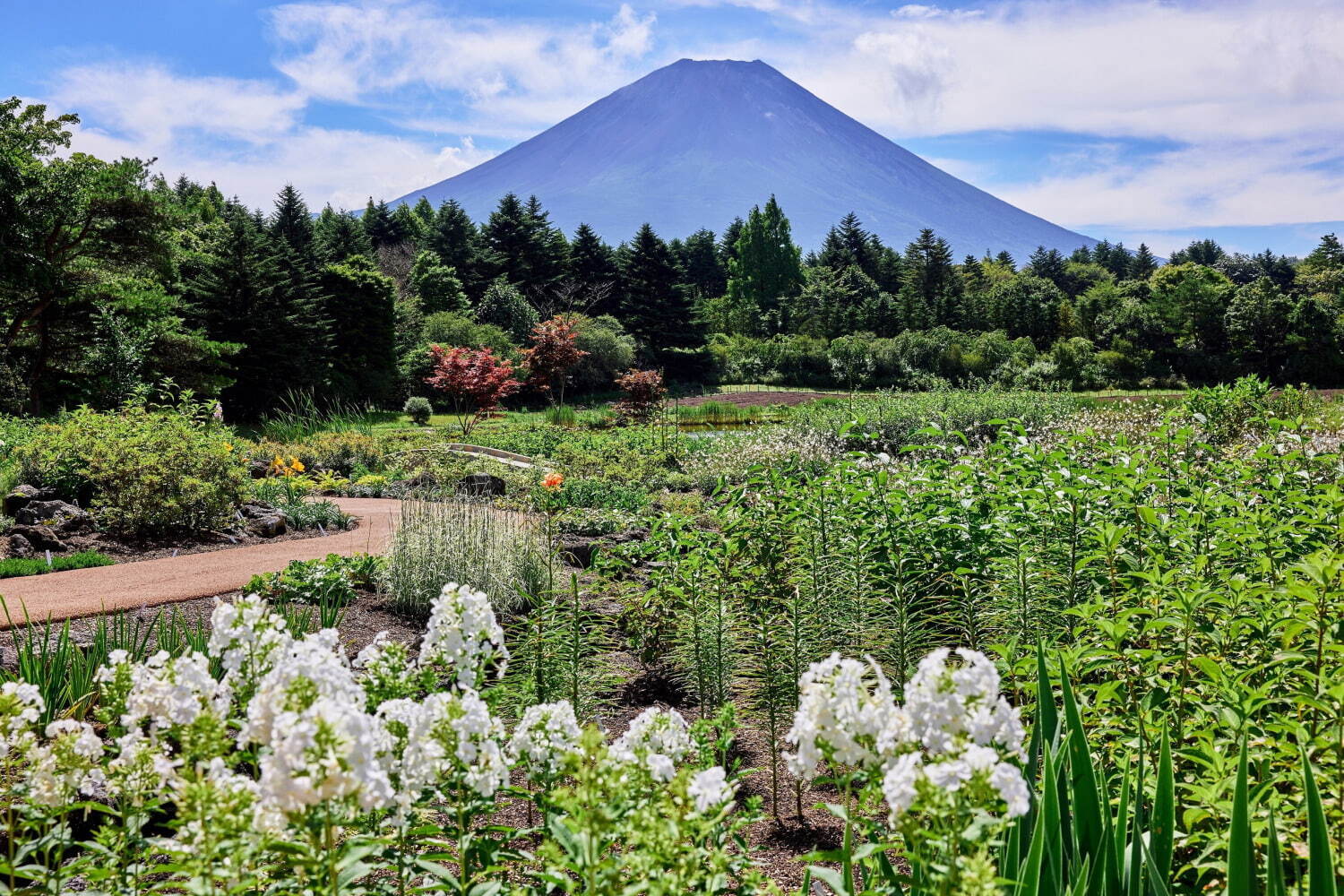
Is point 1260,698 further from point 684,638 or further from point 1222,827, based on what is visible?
point 684,638

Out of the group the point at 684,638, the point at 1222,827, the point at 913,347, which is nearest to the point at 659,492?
the point at 684,638

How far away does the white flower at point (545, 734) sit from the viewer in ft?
5.74

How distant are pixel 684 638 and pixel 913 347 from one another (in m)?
30.5

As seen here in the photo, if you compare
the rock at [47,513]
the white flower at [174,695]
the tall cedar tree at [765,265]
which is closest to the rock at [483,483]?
the rock at [47,513]

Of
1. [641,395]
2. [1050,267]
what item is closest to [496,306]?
[641,395]

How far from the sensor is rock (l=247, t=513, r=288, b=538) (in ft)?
27.6

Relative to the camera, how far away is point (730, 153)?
183375 millimetres

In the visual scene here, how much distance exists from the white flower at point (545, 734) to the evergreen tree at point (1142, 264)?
66061mm

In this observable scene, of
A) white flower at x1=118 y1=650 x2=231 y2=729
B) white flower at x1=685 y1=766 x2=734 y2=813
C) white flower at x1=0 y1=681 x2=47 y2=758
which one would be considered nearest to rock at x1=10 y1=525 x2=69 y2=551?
white flower at x1=0 y1=681 x2=47 y2=758

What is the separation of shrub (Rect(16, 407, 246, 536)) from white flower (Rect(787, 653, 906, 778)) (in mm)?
8003

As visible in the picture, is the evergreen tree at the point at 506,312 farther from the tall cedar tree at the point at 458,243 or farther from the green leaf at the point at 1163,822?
the green leaf at the point at 1163,822

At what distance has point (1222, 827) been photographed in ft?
6.19

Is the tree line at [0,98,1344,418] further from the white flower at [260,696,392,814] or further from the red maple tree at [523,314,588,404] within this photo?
the white flower at [260,696,392,814]

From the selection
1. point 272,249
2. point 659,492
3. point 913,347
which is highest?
point 272,249
